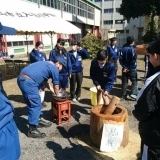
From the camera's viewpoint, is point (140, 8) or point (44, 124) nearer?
point (44, 124)

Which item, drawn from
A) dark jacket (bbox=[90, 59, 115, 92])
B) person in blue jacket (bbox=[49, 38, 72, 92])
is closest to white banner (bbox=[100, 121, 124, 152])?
dark jacket (bbox=[90, 59, 115, 92])

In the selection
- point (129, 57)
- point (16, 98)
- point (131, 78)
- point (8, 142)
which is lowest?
point (16, 98)

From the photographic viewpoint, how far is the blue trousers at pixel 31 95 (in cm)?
393

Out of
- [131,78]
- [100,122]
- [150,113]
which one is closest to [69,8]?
[131,78]

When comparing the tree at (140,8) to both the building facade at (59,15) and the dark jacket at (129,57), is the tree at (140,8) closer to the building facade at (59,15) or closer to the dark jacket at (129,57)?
the building facade at (59,15)

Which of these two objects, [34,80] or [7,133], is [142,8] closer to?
[34,80]

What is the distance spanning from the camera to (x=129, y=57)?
6215mm

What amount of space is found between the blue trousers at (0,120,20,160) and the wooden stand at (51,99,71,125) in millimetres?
2906

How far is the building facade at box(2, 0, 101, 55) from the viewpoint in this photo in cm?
1948

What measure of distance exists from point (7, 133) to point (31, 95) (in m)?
2.38

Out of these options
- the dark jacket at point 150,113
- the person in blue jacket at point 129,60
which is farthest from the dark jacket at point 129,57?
the dark jacket at point 150,113

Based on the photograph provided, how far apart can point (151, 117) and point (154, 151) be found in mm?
353

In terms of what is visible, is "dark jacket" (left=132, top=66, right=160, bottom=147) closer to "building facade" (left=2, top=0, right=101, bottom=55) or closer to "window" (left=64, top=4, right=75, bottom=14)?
"building facade" (left=2, top=0, right=101, bottom=55)

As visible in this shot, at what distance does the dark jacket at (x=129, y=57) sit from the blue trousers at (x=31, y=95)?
3.23 metres
